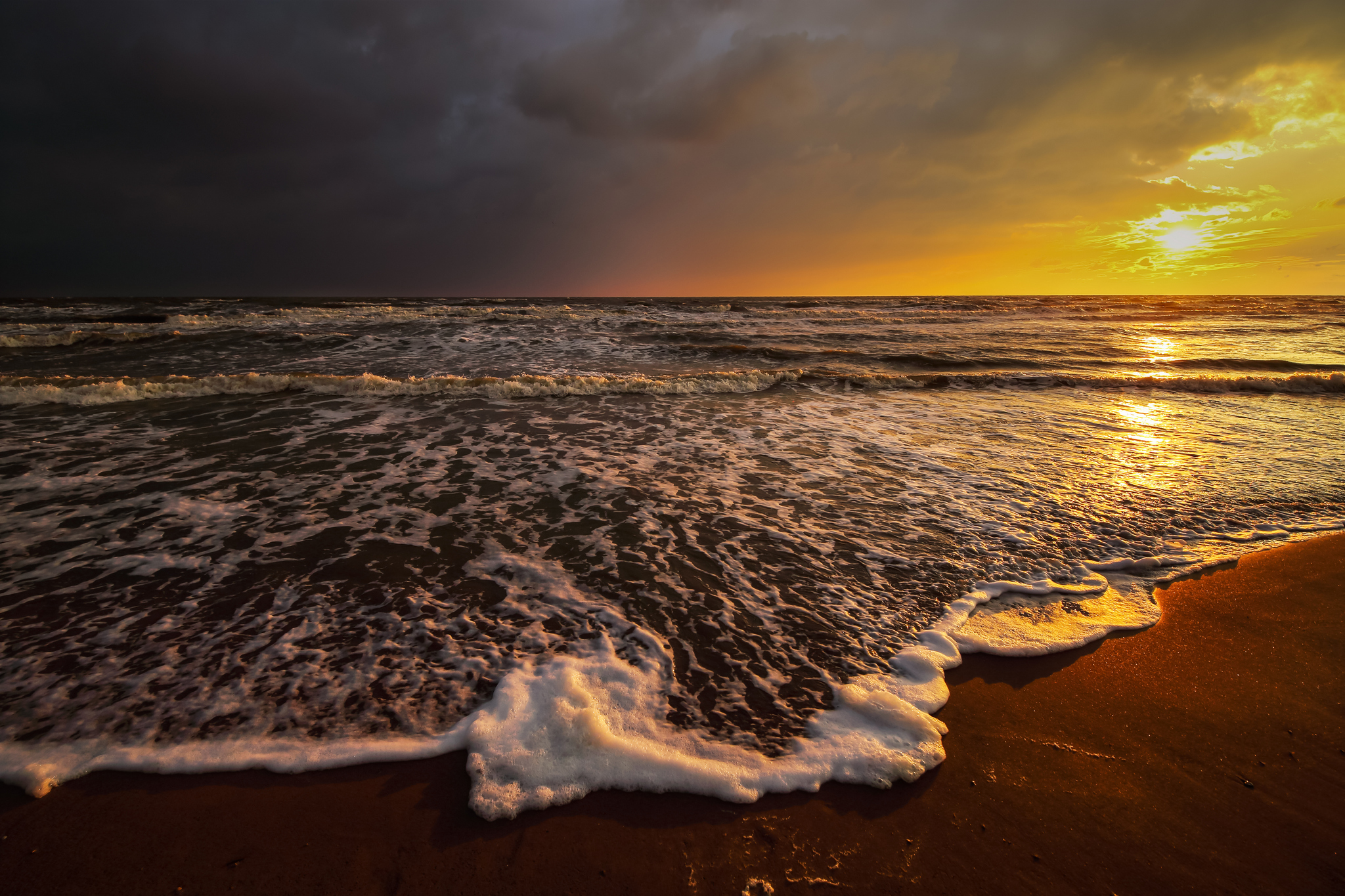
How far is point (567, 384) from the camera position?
1056cm

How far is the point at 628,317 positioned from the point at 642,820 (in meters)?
28.3

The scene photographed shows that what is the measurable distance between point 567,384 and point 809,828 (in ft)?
30.8

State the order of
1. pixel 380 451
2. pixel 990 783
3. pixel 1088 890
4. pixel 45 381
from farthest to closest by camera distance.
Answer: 1. pixel 45 381
2. pixel 380 451
3. pixel 990 783
4. pixel 1088 890

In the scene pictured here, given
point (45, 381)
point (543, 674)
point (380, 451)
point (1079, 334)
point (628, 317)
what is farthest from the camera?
point (628, 317)

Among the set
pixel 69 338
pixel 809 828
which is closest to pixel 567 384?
pixel 809 828

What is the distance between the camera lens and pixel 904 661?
9.54ft

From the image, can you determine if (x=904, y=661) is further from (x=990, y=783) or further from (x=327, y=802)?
(x=327, y=802)

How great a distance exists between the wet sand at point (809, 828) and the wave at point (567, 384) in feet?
27.5

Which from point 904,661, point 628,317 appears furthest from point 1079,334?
point 904,661

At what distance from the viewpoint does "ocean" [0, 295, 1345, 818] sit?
241 cm

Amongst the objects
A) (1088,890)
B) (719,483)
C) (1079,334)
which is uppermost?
(1079,334)

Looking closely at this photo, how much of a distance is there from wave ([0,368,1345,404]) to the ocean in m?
0.11

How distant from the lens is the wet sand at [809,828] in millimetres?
1833

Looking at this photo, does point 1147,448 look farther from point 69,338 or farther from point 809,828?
point 69,338
